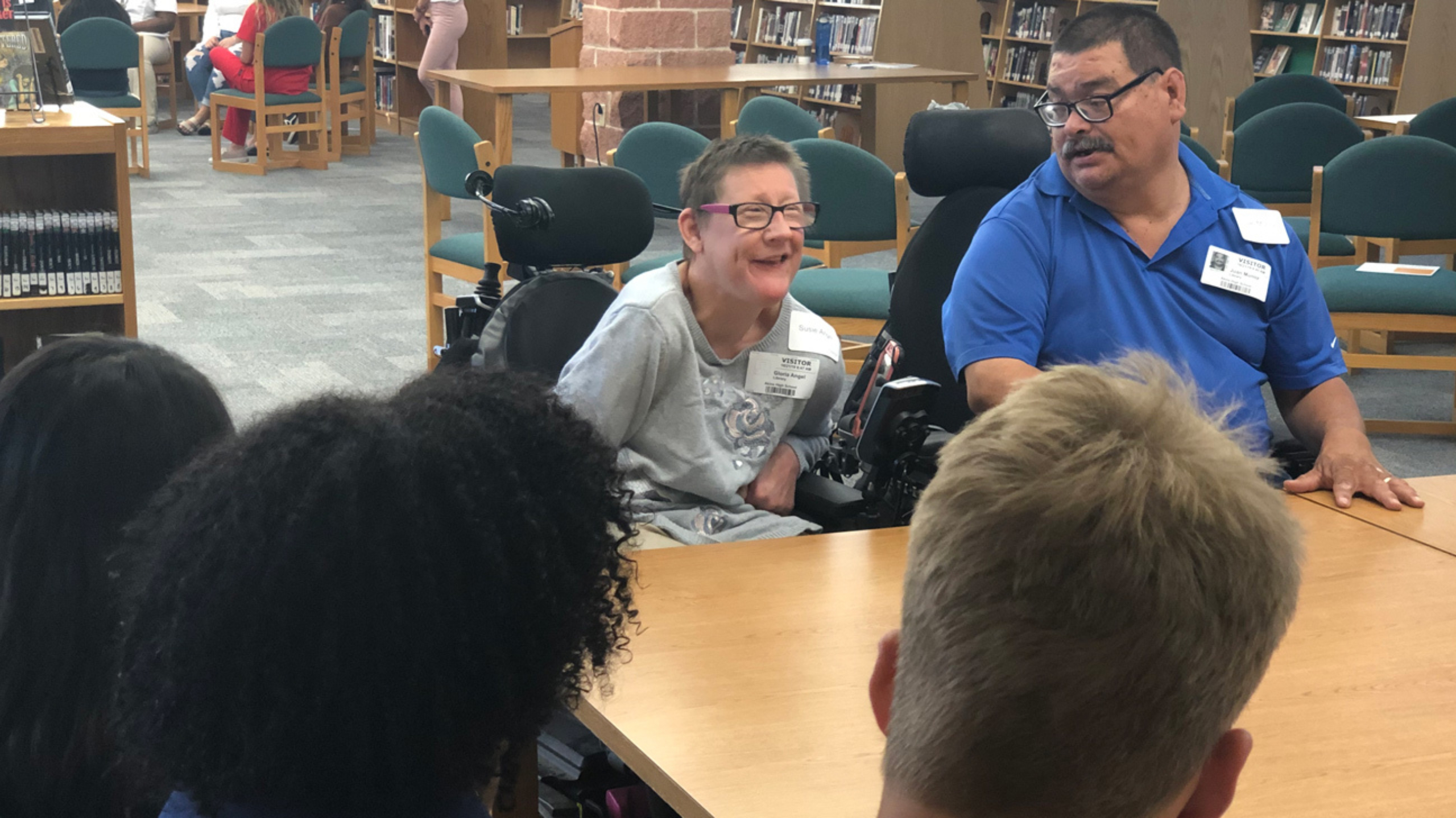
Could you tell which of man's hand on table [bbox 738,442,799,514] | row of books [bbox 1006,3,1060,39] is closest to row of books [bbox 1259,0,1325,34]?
row of books [bbox 1006,3,1060,39]

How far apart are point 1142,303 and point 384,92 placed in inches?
393

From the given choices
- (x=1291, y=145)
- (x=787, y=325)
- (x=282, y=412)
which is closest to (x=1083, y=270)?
(x=787, y=325)

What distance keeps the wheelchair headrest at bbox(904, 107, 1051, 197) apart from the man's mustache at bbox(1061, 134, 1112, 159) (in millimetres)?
522

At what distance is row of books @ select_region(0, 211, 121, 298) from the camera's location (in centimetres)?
348

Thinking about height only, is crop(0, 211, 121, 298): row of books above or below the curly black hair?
below

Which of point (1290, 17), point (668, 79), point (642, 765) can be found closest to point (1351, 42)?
point (1290, 17)

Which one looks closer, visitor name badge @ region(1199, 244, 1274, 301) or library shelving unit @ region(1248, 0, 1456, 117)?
visitor name badge @ region(1199, 244, 1274, 301)

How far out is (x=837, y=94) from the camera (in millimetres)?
10102

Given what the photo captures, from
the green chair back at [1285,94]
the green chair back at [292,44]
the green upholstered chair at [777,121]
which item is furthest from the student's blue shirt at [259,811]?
the green chair back at [292,44]

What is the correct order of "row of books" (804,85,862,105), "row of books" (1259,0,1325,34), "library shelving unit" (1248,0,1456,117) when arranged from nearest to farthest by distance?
"library shelving unit" (1248,0,1456,117) < "row of books" (1259,0,1325,34) < "row of books" (804,85,862,105)

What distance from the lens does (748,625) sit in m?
1.57

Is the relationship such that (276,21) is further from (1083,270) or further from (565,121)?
(1083,270)

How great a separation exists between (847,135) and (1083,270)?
23.1ft

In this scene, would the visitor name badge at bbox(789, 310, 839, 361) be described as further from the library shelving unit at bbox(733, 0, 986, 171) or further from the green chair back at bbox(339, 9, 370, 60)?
the green chair back at bbox(339, 9, 370, 60)
